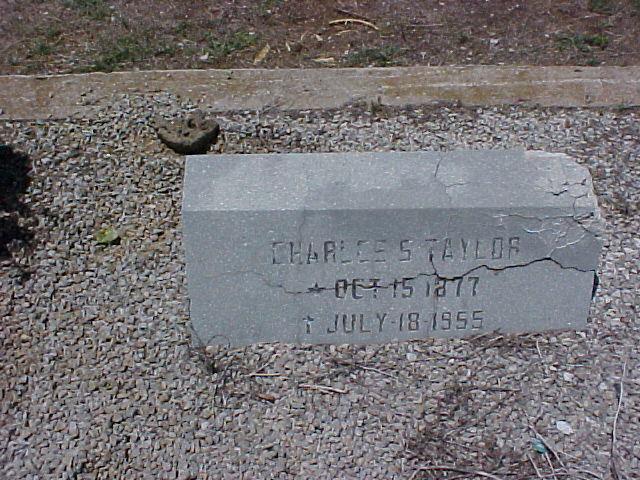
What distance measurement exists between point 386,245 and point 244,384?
0.75 m

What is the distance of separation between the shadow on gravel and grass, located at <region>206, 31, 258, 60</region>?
65.8 inches

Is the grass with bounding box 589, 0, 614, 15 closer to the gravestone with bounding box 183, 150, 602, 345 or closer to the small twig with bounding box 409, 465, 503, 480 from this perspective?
the gravestone with bounding box 183, 150, 602, 345

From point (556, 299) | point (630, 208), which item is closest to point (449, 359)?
point (556, 299)

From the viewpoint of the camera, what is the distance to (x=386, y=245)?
3.06m

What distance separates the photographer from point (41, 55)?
5.44 meters

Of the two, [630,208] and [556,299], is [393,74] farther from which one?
[556,299]

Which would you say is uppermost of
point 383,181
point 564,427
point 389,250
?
point 383,181

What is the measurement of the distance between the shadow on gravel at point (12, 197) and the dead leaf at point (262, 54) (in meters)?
1.79

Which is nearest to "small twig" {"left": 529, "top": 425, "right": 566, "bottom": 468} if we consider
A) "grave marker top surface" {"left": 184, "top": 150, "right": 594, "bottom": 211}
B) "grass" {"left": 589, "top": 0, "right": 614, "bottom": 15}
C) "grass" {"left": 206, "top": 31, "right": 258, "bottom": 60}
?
"grave marker top surface" {"left": 184, "top": 150, "right": 594, "bottom": 211}

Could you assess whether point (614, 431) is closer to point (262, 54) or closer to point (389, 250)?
point (389, 250)

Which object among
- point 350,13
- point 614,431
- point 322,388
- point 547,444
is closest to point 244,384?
point 322,388

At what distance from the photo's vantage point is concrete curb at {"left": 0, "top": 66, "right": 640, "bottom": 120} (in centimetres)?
Result: 465

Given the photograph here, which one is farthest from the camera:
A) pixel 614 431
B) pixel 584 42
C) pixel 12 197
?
pixel 584 42

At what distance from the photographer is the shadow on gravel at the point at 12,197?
3.79 m
